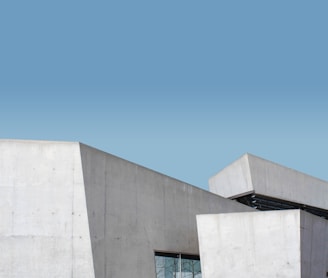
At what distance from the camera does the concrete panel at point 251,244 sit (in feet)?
48.2

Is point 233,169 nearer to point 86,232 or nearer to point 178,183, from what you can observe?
point 178,183

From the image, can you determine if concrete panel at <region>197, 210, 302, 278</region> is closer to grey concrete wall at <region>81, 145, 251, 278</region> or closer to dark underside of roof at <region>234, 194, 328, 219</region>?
grey concrete wall at <region>81, 145, 251, 278</region>

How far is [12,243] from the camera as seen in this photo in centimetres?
1470

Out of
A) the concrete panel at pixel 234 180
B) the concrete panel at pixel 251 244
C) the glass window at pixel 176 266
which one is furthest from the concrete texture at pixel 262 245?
the concrete panel at pixel 234 180

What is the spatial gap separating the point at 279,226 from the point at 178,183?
16.9ft

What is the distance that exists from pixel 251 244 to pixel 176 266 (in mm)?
3997

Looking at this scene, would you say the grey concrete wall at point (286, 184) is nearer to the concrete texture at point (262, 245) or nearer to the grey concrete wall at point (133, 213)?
the grey concrete wall at point (133, 213)

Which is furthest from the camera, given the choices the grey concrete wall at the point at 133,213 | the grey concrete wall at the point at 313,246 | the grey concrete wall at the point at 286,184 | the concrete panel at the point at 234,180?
the grey concrete wall at the point at 286,184

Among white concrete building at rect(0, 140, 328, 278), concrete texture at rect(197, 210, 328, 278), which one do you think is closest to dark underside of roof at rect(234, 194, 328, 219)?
white concrete building at rect(0, 140, 328, 278)

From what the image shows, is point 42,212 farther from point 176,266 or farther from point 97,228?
point 176,266

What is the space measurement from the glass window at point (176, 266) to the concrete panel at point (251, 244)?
2.60m

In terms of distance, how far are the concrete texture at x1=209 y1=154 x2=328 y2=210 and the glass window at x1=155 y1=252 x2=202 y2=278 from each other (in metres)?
7.10

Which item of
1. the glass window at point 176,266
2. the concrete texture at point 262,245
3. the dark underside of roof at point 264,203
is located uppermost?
the dark underside of roof at point 264,203

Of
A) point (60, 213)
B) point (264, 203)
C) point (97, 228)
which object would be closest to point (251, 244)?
point (97, 228)
